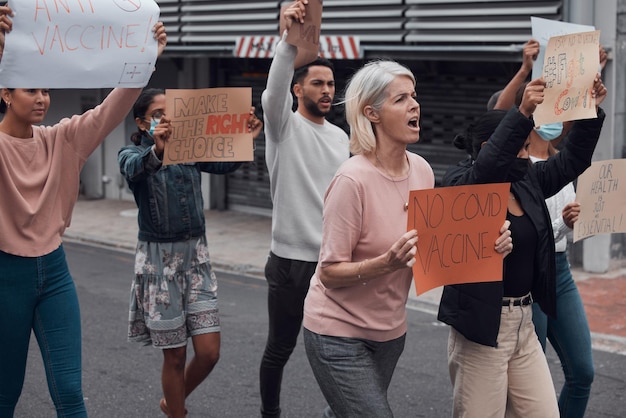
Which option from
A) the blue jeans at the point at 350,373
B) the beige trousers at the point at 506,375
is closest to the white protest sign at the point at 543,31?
the beige trousers at the point at 506,375

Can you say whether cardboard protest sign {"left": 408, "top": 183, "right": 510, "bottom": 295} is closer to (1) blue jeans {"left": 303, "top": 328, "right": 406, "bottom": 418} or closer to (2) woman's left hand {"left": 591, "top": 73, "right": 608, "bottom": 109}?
(1) blue jeans {"left": 303, "top": 328, "right": 406, "bottom": 418}

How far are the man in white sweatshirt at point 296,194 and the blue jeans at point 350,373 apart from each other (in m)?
1.30

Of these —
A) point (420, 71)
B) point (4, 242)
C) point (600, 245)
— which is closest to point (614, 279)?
point (600, 245)

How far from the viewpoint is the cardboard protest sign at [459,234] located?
3715 mm

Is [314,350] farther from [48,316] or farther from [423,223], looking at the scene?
[48,316]

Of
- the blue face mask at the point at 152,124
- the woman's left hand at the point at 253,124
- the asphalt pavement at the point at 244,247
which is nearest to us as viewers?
the blue face mask at the point at 152,124

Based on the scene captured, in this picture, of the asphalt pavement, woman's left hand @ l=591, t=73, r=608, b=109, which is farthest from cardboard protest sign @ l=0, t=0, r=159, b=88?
the asphalt pavement

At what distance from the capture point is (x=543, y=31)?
493 cm

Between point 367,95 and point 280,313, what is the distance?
5.75 feet

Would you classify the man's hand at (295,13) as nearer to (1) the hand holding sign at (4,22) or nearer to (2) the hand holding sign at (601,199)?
(1) the hand holding sign at (4,22)

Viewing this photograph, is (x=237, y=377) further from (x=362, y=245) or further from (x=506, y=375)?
(x=362, y=245)

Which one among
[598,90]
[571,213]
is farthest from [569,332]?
[598,90]

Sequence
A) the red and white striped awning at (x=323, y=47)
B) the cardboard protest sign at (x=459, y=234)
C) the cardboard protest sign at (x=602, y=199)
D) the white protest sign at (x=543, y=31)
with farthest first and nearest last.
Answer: the red and white striped awning at (x=323, y=47) → the cardboard protest sign at (x=602, y=199) → the white protest sign at (x=543, y=31) → the cardboard protest sign at (x=459, y=234)

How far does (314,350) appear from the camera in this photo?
3891mm
